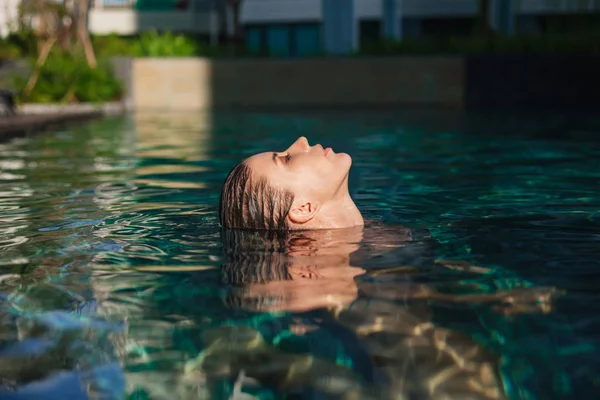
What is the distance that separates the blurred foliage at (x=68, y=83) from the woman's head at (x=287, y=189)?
46.4 feet

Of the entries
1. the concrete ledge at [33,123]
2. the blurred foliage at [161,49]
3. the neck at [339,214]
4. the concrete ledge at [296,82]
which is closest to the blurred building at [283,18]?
the blurred foliage at [161,49]

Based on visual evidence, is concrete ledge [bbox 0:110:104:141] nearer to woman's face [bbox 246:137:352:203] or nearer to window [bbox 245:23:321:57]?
woman's face [bbox 246:137:352:203]

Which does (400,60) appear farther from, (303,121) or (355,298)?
(355,298)

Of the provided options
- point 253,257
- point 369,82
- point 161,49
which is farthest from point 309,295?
point 161,49

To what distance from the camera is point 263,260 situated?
13.9 ft

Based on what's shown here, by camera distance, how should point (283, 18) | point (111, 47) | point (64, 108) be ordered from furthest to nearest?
point (283, 18), point (111, 47), point (64, 108)

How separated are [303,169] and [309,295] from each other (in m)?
1.17

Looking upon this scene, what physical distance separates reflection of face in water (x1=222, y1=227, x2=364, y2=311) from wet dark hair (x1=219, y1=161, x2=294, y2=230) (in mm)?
59

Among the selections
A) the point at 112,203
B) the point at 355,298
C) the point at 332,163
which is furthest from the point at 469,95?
the point at 355,298

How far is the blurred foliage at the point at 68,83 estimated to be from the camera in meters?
18.1

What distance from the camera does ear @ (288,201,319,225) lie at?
4.60 meters

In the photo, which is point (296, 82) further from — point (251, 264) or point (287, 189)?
point (251, 264)

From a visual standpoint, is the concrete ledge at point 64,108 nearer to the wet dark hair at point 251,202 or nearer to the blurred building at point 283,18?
the wet dark hair at point 251,202

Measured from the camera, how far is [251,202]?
4691mm
